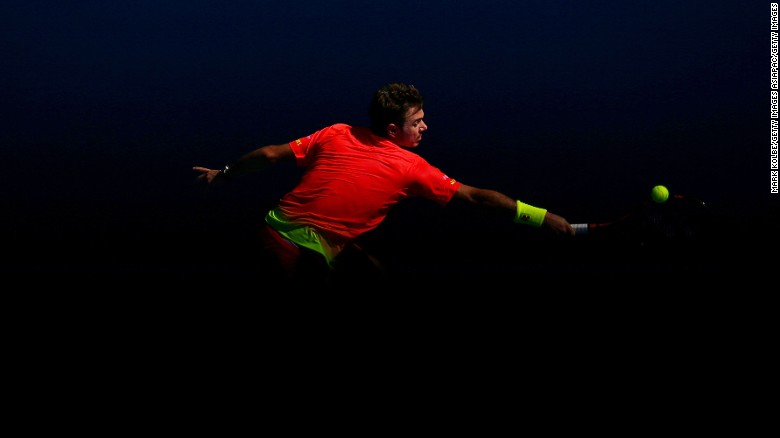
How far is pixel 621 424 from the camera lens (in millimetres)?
2146

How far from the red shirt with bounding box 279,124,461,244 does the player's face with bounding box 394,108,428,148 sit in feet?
0.17

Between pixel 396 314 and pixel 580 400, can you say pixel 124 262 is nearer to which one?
pixel 396 314

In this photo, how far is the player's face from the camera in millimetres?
2693

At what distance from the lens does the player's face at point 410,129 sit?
8.84 feet

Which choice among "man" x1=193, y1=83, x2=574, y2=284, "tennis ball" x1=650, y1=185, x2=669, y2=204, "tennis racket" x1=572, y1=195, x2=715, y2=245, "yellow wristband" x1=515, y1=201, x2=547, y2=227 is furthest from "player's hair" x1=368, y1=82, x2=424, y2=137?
"tennis ball" x1=650, y1=185, x2=669, y2=204

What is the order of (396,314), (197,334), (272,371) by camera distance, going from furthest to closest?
(396,314)
(197,334)
(272,371)

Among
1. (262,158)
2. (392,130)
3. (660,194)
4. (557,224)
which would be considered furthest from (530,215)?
(262,158)

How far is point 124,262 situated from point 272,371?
7.49ft

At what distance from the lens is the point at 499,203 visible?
2625mm

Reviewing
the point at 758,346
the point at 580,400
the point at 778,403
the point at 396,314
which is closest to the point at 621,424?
the point at 580,400

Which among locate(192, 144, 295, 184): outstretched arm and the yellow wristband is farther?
locate(192, 144, 295, 184): outstretched arm

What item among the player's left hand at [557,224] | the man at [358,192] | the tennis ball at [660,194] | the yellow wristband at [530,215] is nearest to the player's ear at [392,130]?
the man at [358,192]

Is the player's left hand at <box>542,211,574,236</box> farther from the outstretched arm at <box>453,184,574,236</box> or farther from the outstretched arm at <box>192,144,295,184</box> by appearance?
the outstretched arm at <box>192,144,295,184</box>

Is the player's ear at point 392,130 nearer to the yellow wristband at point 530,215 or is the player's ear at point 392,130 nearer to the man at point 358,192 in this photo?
the man at point 358,192
